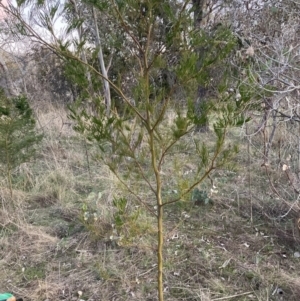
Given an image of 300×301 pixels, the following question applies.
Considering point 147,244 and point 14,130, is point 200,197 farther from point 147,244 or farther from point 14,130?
point 14,130

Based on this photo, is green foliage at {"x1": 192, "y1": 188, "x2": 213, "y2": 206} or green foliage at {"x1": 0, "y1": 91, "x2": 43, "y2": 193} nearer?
green foliage at {"x1": 0, "y1": 91, "x2": 43, "y2": 193}

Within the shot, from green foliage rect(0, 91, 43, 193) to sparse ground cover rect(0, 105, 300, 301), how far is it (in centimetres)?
44

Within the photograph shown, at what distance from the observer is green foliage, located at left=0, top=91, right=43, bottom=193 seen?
9.29ft

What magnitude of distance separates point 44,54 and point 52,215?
16.8 feet

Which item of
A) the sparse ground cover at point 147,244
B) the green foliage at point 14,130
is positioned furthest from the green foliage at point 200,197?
the green foliage at point 14,130

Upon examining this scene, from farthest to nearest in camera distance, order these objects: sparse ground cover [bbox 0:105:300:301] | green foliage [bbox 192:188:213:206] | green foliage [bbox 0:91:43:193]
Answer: green foliage [bbox 192:188:213:206], green foliage [bbox 0:91:43:193], sparse ground cover [bbox 0:105:300:301]

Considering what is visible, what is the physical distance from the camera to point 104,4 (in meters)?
1.25

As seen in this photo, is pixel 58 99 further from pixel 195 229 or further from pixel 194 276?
pixel 194 276

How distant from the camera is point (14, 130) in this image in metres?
2.90

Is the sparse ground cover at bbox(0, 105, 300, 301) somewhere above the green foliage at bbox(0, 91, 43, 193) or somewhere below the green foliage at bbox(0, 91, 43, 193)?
below

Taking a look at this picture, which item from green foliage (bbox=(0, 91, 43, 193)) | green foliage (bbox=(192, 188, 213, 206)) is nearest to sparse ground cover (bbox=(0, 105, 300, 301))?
green foliage (bbox=(192, 188, 213, 206))

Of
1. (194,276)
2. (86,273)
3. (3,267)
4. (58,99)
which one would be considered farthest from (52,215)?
(58,99)

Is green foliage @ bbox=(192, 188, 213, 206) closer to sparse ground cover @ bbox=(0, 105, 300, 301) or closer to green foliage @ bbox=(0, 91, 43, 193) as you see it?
sparse ground cover @ bbox=(0, 105, 300, 301)

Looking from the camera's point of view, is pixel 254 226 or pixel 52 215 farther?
pixel 52 215
